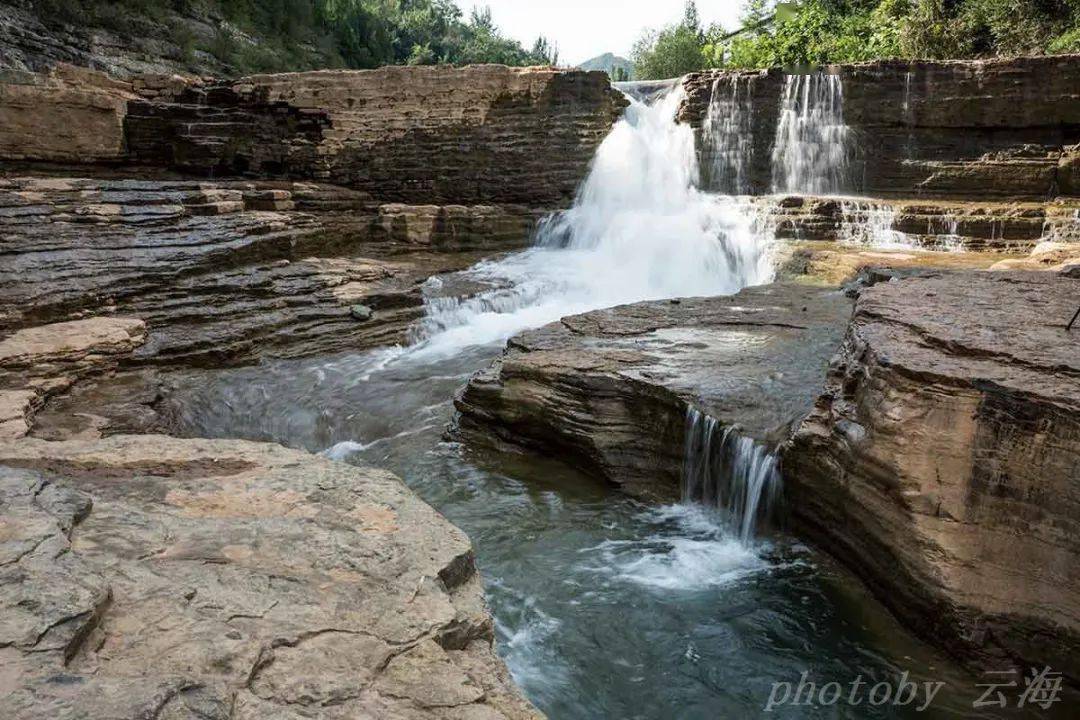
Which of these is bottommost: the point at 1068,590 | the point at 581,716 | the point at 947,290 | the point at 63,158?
the point at 581,716

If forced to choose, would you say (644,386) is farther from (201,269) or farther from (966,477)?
(201,269)

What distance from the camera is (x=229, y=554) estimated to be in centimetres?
219

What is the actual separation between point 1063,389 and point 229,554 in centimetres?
313

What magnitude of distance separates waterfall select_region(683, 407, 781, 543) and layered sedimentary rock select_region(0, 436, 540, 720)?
2.48 metres

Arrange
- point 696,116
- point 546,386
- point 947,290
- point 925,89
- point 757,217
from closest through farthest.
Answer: point 947,290
point 546,386
point 757,217
point 925,89
point 696,116

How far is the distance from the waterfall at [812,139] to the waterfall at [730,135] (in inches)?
19.4

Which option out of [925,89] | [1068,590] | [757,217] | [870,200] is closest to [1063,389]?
[1068,590]

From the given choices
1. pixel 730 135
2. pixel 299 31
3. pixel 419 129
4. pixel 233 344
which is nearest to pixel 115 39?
pixel 299 31

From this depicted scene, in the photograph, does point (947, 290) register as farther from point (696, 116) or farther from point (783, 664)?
point (696, 116)

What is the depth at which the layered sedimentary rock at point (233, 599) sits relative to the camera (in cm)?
153

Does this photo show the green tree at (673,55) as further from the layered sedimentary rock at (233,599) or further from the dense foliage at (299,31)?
the layered sedimentary rock at (233,599)

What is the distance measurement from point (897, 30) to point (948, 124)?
618 cm

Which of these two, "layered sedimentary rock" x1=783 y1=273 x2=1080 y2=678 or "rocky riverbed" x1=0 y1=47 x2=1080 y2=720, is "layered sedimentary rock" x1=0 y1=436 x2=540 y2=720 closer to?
"rocky riverbed" x1=0 y1=47 x2=1080 y2=720

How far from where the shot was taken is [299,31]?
2503 centimetres
